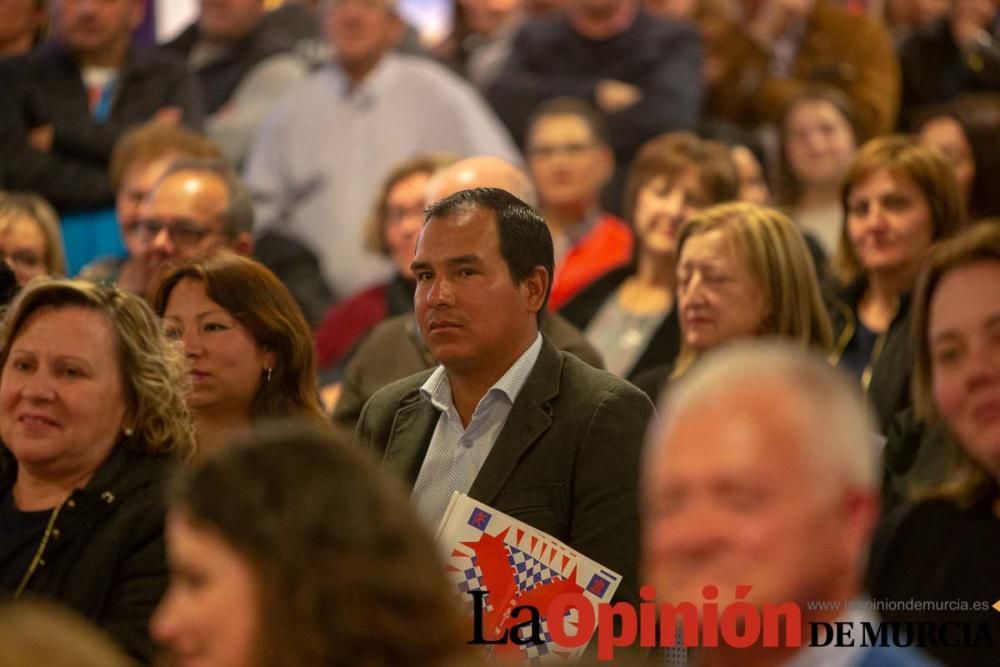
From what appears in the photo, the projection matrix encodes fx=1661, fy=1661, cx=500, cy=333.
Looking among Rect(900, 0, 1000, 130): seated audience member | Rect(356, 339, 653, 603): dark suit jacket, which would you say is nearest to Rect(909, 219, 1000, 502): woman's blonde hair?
Rect(356, 339, 653, 603): dark suit jacket

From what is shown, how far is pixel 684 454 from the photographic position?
6.18 feet

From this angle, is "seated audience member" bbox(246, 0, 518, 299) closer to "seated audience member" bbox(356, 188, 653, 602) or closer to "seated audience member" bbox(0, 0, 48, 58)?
"seated audience member" bbox(0, 0, 48, 58)

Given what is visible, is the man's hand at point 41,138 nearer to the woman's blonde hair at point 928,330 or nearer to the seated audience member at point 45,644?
the woman's blonde hair at point 928,330

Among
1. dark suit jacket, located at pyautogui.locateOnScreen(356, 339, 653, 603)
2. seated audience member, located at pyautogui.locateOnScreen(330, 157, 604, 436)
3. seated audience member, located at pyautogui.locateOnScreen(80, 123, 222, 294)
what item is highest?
seated audience member, located at pyautogui.locateOnScreen(80, 123, 222, 294)

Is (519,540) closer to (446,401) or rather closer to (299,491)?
(446,401)

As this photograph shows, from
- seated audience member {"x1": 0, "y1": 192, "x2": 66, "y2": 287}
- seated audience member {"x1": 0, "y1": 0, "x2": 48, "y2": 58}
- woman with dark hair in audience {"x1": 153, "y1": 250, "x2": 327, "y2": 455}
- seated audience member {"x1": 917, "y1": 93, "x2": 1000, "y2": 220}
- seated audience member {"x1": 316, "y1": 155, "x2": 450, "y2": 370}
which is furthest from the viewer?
seated audience member {"x1": 0, "y1": 0, "x2": 48, "y2": 58}

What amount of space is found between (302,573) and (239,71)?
624 cm

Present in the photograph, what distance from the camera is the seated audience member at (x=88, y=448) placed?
10.8 feet

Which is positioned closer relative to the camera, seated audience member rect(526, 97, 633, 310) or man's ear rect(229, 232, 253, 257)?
man's ear rect(229, 232, 253, 257)

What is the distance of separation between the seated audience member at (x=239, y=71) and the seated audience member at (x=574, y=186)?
153 cm

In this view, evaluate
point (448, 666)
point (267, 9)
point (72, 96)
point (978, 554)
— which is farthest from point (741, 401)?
point (267, 9)

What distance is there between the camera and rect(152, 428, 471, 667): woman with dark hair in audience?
6.21 ft

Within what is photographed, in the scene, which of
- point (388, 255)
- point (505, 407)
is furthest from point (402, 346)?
point (505, 407)

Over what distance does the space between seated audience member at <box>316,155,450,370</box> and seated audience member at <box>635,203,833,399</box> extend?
51.1 inches
